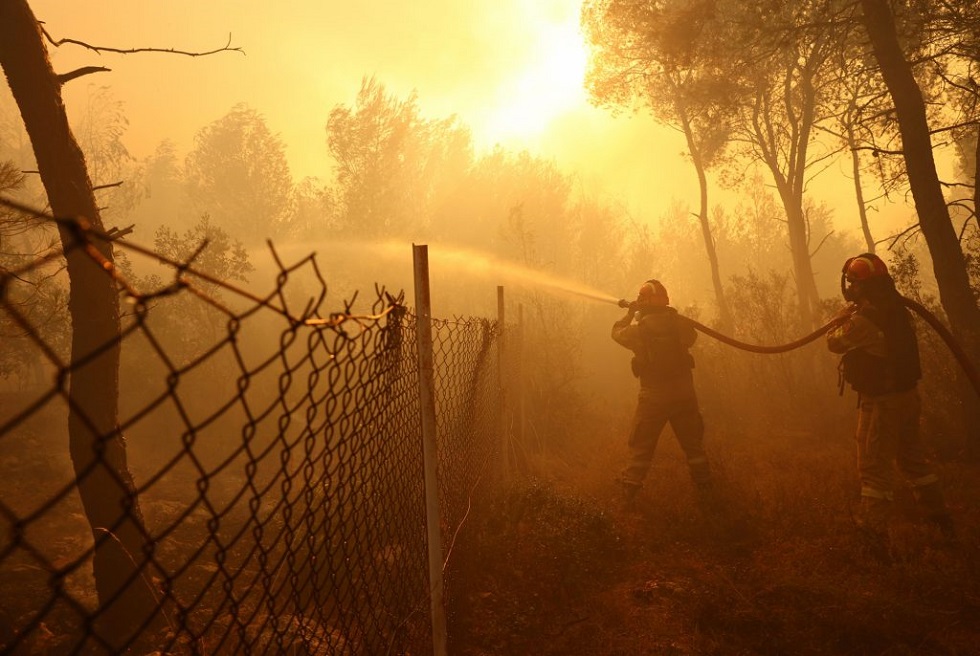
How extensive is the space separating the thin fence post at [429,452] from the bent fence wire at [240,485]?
0.13 meters

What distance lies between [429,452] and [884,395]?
4689 millimetres

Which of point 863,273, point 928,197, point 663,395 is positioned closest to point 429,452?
point 663,395

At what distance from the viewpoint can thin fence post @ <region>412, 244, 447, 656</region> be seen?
3.04 metres

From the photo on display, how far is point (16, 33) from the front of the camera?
15.7 ft

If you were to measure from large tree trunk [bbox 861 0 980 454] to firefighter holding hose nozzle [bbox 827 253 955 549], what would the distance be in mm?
2089

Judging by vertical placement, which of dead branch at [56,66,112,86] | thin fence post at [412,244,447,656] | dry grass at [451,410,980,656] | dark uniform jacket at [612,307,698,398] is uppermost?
dead branch at [56,66,112,86]

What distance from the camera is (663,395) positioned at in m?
6.47

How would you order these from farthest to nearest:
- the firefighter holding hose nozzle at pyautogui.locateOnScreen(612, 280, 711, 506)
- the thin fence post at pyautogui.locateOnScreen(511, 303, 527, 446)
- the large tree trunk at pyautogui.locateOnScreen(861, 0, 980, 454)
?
the thin fence post at pyautogui.locateOnScreen(511, 303, 527, 446)
the large tree trunk at pyautogui.locateOnScreen(861, 0, 980, 454)
the firefighter holding hose nozzle at pyautogui.locateOnScreen(612, 280, 711, 506)

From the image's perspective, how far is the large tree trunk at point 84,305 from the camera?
190 inches

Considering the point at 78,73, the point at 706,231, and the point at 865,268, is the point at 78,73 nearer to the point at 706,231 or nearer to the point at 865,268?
the point at 865,268

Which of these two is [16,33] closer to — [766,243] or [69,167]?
[69,167]

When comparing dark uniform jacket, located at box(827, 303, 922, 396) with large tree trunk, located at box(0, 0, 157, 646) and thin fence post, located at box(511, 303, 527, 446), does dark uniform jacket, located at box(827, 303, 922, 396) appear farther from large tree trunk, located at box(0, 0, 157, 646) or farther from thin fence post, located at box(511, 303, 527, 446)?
large tree trunk, located at box(0, 0, 157, 646)

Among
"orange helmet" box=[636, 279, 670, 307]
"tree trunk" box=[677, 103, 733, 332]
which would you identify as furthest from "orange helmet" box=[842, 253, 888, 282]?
"tree trunk" box=[677, 103, 733, 332]

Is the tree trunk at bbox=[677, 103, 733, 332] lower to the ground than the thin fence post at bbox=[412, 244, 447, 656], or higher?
higher
